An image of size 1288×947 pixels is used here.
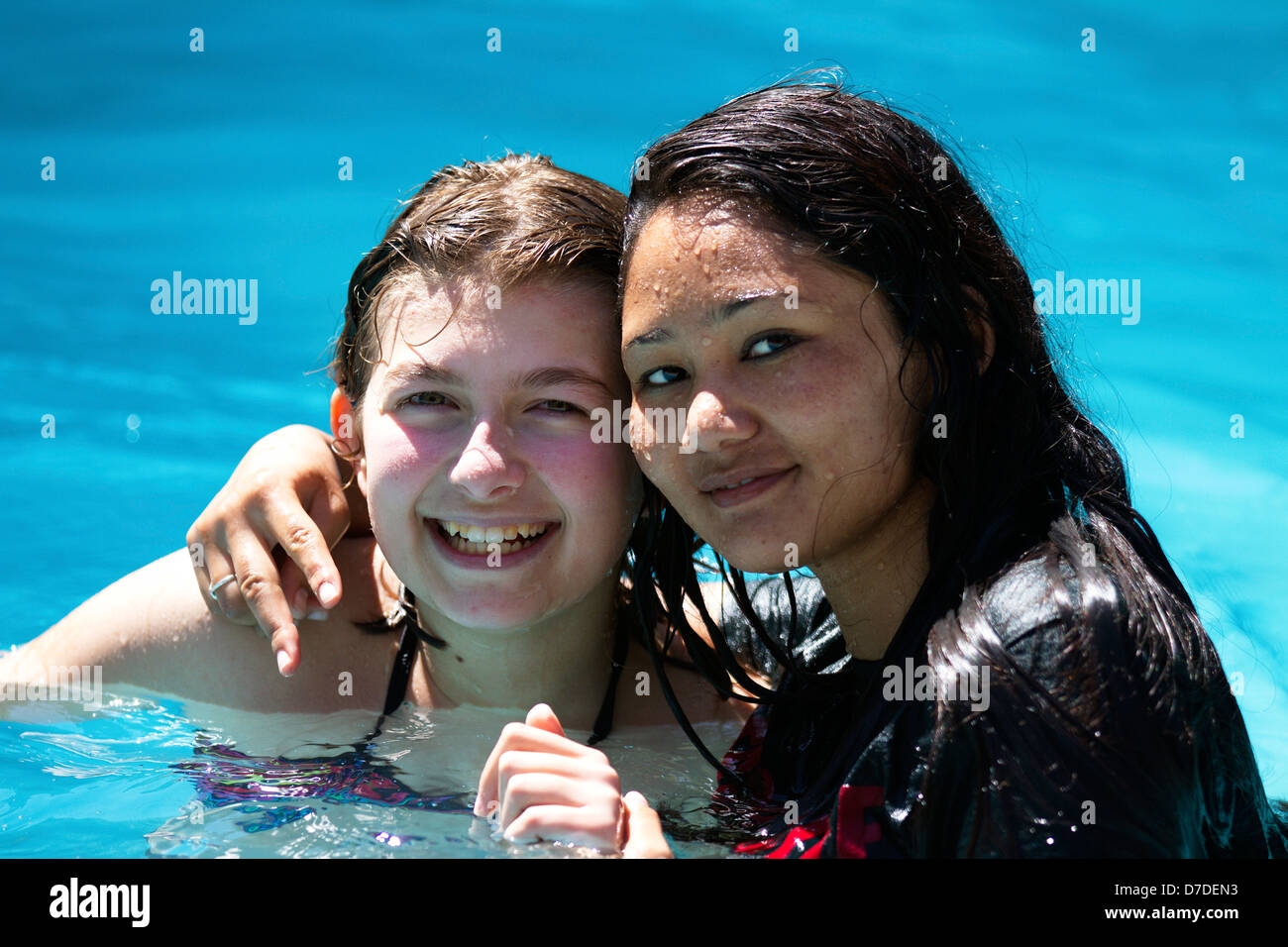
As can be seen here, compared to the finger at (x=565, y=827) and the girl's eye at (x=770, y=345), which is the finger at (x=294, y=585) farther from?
the girl's eye at (x=770, y=345)

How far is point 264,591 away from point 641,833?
4.16 feet

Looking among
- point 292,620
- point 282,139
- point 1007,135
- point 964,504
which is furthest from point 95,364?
point 964,504

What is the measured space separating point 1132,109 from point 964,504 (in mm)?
6740

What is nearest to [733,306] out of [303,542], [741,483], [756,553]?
[741,483]

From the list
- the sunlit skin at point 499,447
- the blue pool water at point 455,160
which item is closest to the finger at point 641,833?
the sunlit skin at point 499,447

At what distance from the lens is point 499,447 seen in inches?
115

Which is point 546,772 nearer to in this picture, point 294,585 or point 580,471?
point 580,471

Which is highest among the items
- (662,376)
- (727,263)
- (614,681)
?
(727,263)

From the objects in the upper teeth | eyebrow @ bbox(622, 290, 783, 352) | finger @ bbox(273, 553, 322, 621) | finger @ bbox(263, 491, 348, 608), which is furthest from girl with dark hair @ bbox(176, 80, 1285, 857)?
finger @ bbox(273, 553, 322, 621)

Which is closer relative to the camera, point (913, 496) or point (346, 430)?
point (913, 496)

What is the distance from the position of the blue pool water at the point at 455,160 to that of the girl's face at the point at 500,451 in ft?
12.3

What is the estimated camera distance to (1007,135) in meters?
8.14
